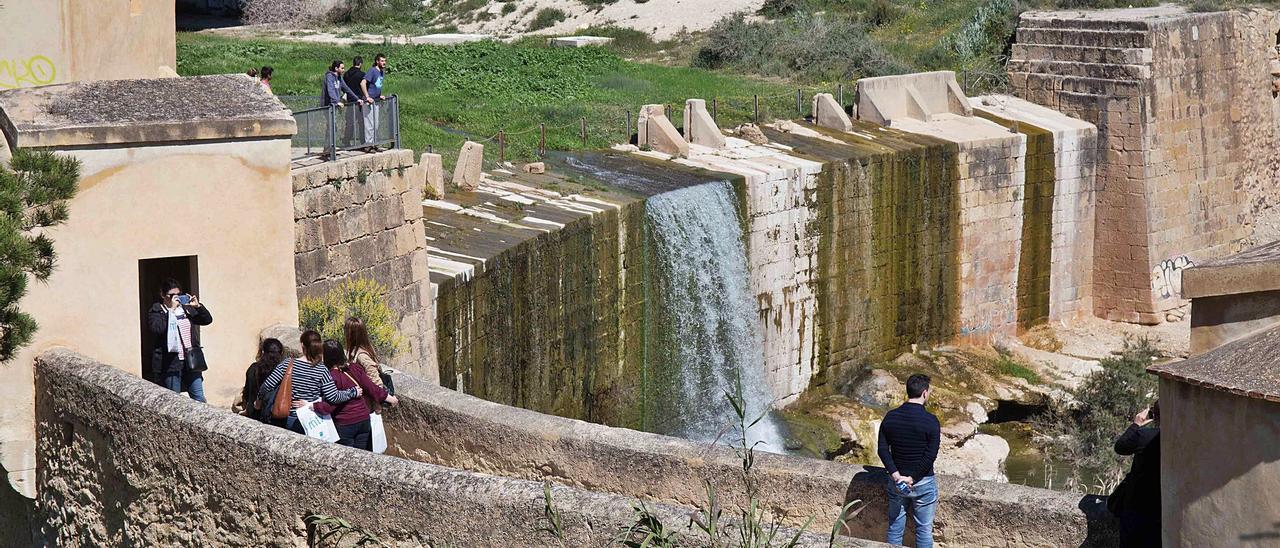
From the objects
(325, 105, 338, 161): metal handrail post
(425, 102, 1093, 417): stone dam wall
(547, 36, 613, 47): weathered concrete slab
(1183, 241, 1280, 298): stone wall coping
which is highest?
(547, 36, 613, 47): weathered concrete slab

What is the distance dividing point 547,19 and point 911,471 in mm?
28818

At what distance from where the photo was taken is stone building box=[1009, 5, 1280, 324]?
25.6 meters

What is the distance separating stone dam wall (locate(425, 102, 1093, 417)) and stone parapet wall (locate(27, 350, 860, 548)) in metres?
5.06

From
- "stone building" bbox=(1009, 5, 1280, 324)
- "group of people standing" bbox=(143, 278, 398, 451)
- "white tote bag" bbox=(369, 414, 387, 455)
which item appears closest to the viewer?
"group of people standing" bbox=(143, 278, 398, 451)

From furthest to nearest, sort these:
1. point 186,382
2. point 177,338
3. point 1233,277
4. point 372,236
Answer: point 372,236 < point 186,382 < point 177,338 < point 1233,277

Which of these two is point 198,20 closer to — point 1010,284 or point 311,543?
point 1010,284

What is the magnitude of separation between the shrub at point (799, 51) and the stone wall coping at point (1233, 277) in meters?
21.6

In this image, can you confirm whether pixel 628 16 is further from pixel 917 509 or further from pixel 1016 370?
pixel 917 509

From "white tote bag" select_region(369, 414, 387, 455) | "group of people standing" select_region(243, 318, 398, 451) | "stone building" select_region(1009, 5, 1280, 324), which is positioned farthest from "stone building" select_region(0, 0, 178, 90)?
"stone building" select_region(1009, 5, 1280, 324)

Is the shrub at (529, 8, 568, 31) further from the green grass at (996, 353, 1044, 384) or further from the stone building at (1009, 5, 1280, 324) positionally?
the green grass at (996, 353, 1044, 384)

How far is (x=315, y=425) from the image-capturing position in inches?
339

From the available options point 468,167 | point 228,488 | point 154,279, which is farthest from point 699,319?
point 228,488

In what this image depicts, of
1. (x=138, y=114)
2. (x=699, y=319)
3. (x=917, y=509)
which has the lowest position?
(x=699, y=319)

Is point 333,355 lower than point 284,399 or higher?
higher
